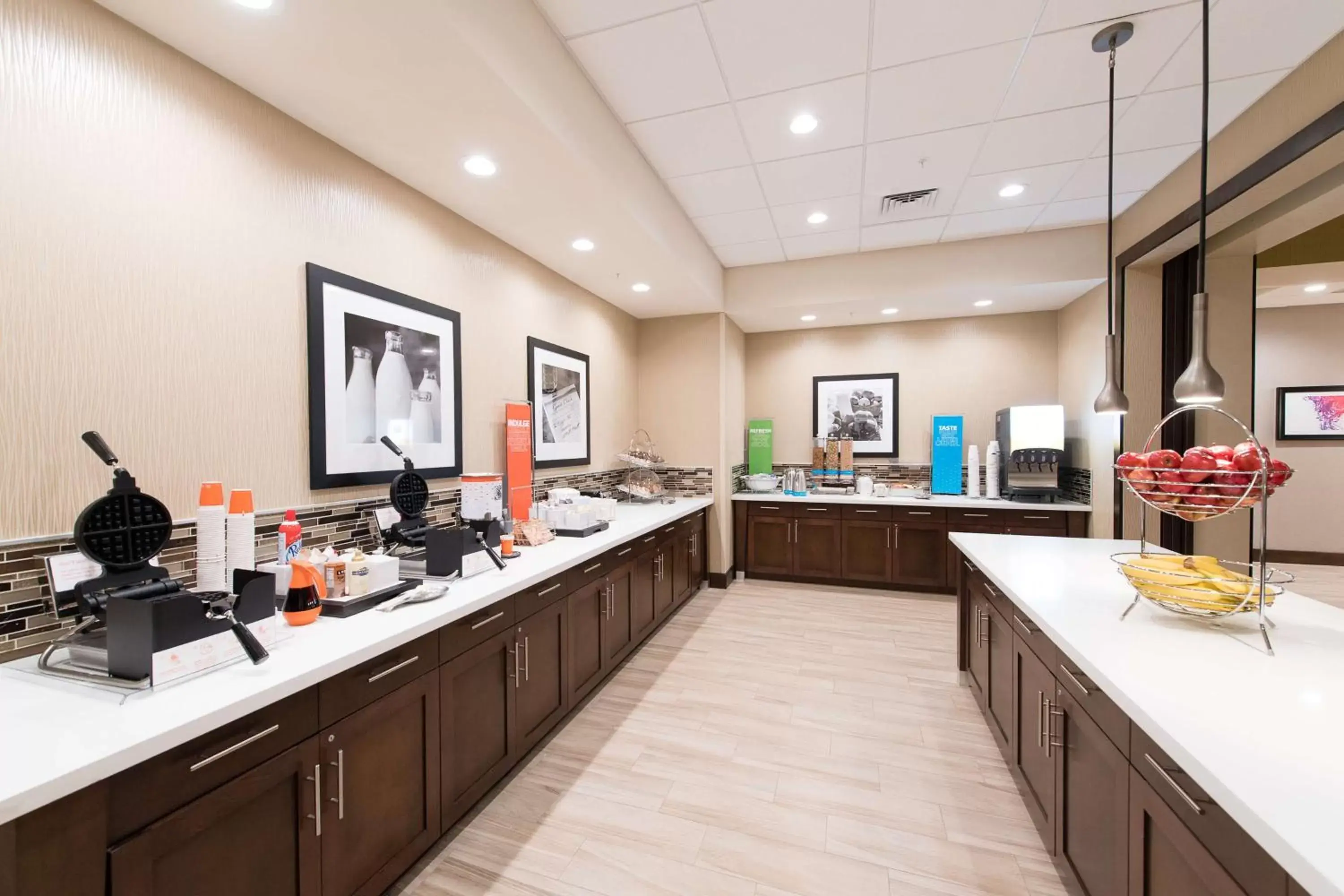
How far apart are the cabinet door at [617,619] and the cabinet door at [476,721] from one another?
2.82 ft

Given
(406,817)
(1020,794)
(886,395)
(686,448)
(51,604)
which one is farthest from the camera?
(886,395)

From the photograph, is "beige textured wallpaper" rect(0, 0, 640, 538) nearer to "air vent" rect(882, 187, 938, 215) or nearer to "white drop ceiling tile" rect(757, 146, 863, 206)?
"white drop ceiling tile" rect(757, 146, 863, 206)

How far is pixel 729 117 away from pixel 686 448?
2893mm

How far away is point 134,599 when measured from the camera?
1237mm

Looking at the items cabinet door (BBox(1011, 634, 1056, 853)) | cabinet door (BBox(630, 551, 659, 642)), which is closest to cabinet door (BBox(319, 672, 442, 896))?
cabinet door (BBox(630, 551, 659, 642))

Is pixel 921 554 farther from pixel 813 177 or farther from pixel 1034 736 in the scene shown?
pixel 813 177

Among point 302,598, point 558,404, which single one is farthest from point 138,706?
point 558,404

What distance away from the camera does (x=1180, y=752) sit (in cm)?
92

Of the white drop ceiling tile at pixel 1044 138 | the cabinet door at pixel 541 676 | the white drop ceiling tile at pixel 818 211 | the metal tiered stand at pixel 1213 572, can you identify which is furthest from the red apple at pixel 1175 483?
the white drop ceiling tile at pixel 818 211

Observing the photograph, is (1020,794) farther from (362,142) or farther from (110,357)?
(362,142)

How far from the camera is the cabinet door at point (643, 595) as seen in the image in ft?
11.0

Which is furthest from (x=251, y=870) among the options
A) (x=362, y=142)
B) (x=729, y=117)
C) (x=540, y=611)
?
(x=729, y=117)

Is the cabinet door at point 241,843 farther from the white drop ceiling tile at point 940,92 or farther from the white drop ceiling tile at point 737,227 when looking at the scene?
the white drop ceiling tile at point 737,227

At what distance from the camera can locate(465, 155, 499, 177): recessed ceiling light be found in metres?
2.31
